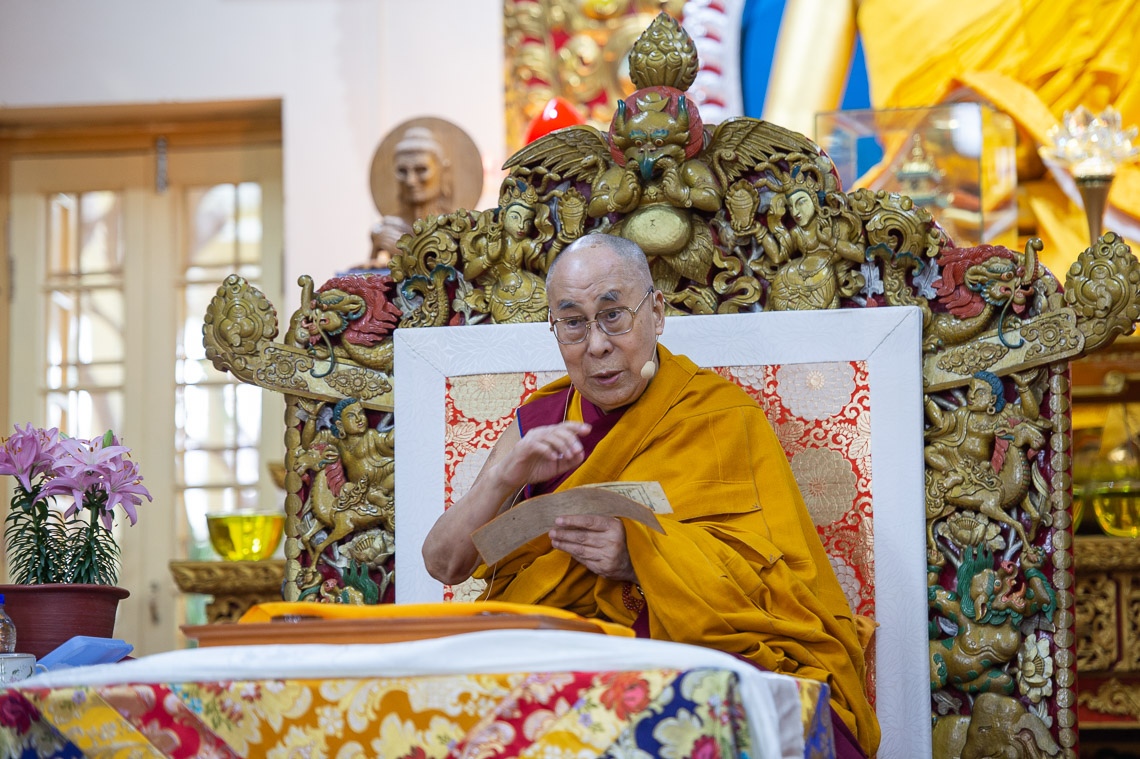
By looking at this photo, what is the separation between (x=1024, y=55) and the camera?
5.14m

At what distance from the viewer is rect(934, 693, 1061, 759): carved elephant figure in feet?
7.75

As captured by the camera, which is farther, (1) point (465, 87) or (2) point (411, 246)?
(1) point (465, 87)

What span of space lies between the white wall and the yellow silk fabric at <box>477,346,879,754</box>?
3.01 m

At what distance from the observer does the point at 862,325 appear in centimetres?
249

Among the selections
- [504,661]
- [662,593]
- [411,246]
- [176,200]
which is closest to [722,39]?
[176,200]

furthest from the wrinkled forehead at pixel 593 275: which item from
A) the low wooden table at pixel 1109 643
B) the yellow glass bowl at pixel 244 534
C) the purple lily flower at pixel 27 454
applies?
the yellow glass bowl at pixel 244 534

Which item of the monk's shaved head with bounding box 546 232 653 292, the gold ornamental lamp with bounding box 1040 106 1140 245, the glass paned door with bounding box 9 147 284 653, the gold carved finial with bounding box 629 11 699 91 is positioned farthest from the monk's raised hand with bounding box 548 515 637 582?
the glass paned door with bounding box 9 147 284 653

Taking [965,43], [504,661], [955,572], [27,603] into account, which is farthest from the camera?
[965,43]

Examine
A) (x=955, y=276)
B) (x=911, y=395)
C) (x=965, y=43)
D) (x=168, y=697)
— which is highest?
(x=965, y=43)

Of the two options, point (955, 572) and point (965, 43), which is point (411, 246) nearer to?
point (955, 572)

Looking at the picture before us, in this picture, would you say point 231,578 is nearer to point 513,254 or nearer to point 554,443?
point 513,254

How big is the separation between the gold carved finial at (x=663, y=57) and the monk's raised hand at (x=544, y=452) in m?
0.71

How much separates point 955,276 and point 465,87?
318 centimetres

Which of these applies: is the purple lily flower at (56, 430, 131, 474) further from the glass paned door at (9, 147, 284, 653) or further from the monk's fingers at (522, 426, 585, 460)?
the glass paned door at (9, 147, 284, 653)
